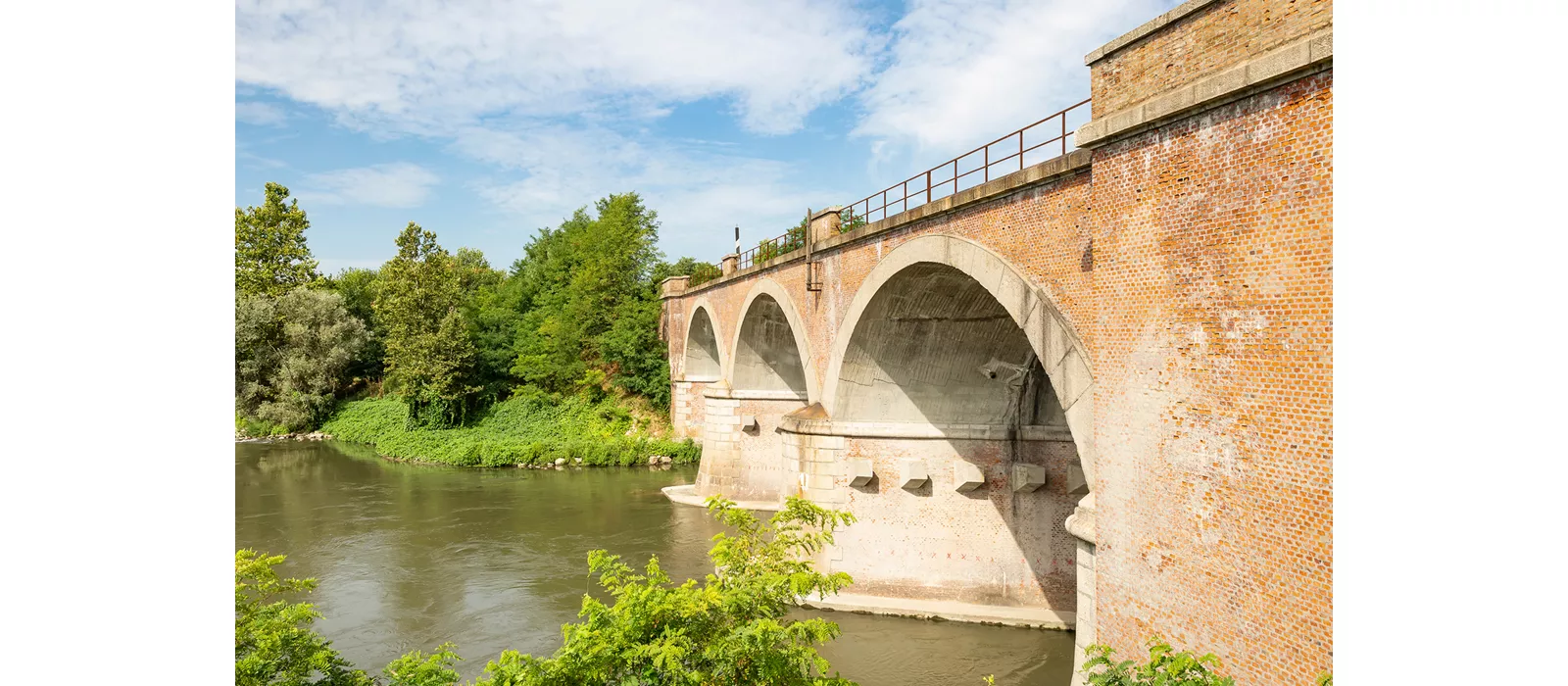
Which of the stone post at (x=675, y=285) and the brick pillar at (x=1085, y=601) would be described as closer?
the brick pillar at (x=1085, y=601)

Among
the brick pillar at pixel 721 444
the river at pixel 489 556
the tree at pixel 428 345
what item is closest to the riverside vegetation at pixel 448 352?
the tree at pixel 428 345

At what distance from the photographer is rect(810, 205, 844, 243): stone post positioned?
1802 centimetres

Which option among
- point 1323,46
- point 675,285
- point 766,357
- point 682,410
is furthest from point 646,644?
point 682,410

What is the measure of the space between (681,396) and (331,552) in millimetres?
17674

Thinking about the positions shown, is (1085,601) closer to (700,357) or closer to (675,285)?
(700,357)

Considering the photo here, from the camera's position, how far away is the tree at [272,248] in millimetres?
47406

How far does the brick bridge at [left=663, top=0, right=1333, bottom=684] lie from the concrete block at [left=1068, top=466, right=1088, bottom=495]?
0.11 feet

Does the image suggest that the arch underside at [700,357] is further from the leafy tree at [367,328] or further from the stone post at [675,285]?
the leafy tree at [367,328]

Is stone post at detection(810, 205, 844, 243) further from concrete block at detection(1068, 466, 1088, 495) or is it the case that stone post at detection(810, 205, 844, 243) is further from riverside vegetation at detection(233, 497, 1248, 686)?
riverside vegetation at detection(233, 497, 1248, 686)

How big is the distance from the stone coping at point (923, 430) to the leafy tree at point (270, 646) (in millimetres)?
10042

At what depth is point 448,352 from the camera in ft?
137

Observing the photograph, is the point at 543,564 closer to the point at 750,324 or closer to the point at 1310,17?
the point at 750,324

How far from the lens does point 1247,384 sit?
7.47 m

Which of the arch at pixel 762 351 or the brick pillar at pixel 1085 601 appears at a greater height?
the arch at pixel 762 351
